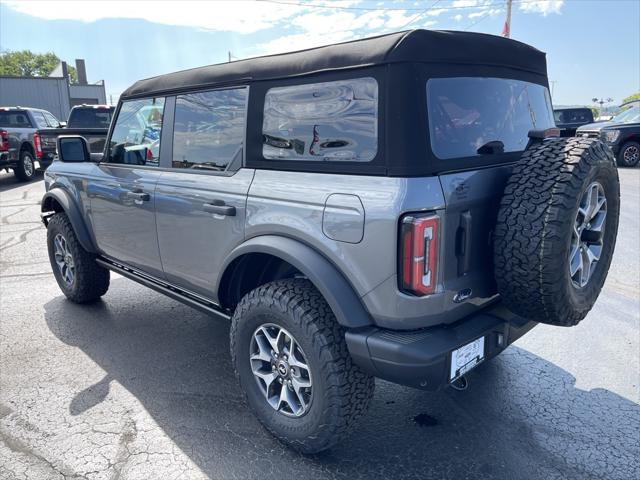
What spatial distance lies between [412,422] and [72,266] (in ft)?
11.3

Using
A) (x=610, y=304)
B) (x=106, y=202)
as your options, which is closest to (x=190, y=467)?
(x=106, y=202)

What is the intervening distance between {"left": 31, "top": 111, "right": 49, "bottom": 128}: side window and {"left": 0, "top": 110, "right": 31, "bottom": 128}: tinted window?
Answer: 0.81ft

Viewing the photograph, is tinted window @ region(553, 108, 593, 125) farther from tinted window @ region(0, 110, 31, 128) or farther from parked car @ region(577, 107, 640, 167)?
tinted window @ region(0, 110, 31, 128)

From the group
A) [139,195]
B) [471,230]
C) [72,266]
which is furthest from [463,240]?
[72,266]

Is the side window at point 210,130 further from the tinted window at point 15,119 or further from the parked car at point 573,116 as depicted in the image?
the parked car at point 573,116

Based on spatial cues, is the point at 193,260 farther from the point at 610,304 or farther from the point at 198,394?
the point at 610,304

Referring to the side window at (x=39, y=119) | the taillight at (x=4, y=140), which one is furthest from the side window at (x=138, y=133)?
the side window at (x=39, y=119)

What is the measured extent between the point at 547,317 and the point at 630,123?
583 inches

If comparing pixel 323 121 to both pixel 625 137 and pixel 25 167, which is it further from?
pixel 625 137

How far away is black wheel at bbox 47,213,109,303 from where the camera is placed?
447 centimetres

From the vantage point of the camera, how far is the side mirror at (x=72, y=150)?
161 inches

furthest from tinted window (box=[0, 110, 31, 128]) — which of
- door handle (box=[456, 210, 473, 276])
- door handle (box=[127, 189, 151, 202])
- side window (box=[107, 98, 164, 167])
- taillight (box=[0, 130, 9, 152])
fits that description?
door handle (box=[456, 210, 473, 276])

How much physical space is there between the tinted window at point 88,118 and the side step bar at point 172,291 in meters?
9.22

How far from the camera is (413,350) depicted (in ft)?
6.86
